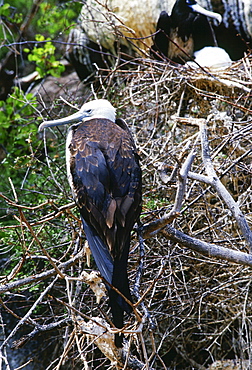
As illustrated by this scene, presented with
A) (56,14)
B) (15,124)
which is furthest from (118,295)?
(56,14)

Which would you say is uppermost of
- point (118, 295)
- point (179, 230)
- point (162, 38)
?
point (162, 38)

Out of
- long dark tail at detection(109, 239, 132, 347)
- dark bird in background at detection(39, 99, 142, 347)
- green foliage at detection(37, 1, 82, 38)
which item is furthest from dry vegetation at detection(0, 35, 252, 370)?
green foliage at detection(37, 1, 82, 38)

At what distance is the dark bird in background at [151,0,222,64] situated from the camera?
3.21 meters

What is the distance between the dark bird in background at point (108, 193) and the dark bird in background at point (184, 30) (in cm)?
148

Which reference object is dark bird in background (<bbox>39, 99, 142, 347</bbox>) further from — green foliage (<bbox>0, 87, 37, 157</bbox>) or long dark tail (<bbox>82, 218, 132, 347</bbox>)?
green foliage (<bbox>0, 87, 37, 157</bbox>)

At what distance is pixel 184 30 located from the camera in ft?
10.6

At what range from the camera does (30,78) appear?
4.54 m

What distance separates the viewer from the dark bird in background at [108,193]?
158 centimetres

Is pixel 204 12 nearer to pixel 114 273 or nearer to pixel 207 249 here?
pixel 207 249

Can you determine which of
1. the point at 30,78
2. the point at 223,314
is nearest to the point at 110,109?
the point at 223,314

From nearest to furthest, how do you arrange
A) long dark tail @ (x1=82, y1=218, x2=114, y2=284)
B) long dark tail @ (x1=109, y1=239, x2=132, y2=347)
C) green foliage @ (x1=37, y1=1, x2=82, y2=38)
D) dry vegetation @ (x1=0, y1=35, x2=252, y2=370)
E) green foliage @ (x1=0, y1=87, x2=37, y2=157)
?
long dark tail @ (x1=109, y1=239, x2=132, y2=347), long dark tail @ (x1=82, y1=218, x2=114, y2=284), dry vegetation @ (x1=0, y1=35, x2=252, y2=370), green foliage @ (x1=0, y1=87, x2=37, y2=157), green foliage @ (x1=37, y1=1, x2=82, y2=38)

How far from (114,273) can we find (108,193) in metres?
0.29

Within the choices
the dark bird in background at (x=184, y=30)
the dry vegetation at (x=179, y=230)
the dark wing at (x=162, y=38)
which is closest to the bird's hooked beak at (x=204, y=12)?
the dark bird in background at (x=184, y=30)

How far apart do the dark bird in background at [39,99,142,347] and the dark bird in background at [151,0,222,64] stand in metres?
1.48
